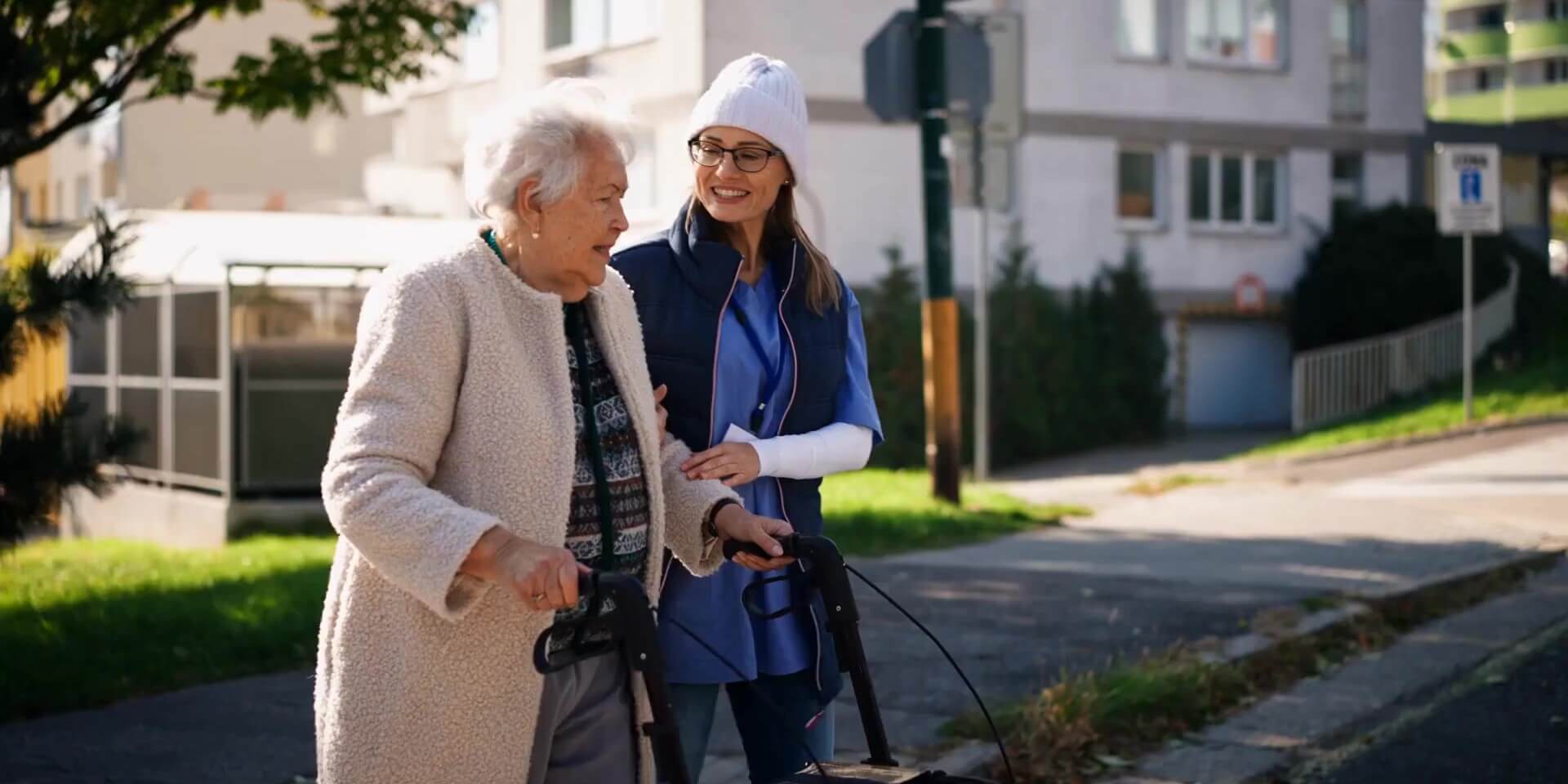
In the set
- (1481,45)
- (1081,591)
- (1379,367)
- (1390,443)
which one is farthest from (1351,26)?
(1481,45)

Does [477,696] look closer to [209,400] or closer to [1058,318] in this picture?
[209,400]

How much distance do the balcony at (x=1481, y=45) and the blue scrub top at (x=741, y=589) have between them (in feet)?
291

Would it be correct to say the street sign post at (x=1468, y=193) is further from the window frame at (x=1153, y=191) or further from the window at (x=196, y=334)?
the window at (x=196, y=334)

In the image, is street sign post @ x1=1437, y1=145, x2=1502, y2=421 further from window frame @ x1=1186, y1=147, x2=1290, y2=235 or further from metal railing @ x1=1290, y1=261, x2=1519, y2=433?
window frame @ x1=1186, y1=147, x2=1290, y2=235

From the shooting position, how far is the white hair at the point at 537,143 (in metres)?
3.18

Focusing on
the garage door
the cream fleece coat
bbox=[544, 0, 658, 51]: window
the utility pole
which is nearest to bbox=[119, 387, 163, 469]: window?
the utility pole

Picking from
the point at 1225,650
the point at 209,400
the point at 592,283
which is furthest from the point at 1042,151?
the point at 592,283

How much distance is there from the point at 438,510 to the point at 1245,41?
28925 millimetres

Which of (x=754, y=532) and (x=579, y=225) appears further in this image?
(x=754, y=532)

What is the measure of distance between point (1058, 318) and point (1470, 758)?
63.5 feet

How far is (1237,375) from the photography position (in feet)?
97.8

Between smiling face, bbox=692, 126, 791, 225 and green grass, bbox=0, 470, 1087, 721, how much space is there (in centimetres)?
Result: 427

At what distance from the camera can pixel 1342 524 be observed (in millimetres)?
12930

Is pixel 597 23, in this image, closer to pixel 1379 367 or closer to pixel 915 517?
pixel 1379 367
